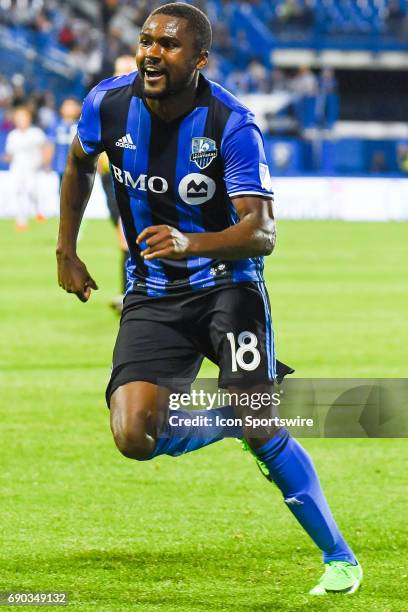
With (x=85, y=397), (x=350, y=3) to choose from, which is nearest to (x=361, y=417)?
(x=85, y=397)

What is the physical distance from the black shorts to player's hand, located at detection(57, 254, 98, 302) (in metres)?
0.21

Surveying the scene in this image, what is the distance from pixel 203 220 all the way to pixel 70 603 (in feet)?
4.85

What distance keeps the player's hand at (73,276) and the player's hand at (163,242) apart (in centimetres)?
87

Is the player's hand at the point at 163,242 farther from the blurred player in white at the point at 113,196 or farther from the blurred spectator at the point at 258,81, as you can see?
the blurred spectator at the point at 258,81

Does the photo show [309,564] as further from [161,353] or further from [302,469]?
[161,353]

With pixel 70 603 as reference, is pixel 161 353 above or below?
above

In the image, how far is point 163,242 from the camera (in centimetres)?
419

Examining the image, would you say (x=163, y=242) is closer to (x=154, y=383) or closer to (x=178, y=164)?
(x=178, y=164)

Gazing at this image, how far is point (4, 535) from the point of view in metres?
5.64

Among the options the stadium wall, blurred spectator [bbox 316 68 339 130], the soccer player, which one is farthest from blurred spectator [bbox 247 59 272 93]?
the soccer player

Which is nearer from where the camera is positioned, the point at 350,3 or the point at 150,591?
the point at 150,591

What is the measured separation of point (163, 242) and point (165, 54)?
839 millimetres

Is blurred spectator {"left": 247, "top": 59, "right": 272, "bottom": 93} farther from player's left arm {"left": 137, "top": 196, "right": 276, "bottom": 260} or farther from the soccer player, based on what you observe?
player's left arm {"left": 137, "top": 196, "right": 276, "bottom": 260}

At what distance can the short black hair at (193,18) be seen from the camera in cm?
472
